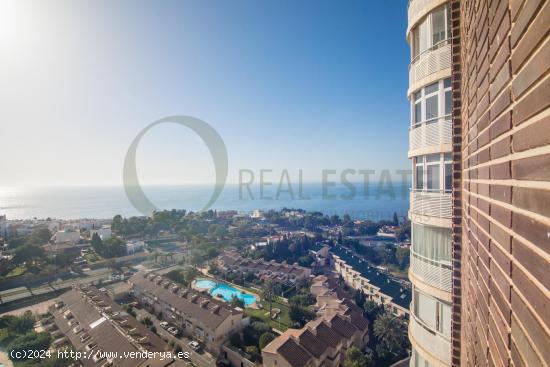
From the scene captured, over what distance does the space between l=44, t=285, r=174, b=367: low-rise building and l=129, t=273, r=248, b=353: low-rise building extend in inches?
103

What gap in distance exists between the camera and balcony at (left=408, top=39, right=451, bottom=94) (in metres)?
3.25

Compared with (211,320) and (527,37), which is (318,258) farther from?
(527,37)

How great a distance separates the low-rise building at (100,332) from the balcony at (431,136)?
37.9 feet

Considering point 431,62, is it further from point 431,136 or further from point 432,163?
point 432,163

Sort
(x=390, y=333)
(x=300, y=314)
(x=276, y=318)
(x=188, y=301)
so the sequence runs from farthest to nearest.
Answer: (x=276, y=318)
(x=300, y=314)
(x=188, y=301)
(x=390, y=333)

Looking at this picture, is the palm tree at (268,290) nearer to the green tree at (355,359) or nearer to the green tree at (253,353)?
the green tree at (253,353)

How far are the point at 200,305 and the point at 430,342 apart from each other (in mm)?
15029

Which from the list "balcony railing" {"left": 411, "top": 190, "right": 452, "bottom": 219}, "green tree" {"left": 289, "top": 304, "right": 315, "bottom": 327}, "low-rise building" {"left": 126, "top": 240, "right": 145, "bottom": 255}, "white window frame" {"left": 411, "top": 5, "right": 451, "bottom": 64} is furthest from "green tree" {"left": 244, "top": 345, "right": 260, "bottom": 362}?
"low-rise building" {"left": 126, "top": 240, "right": 145, "bottom": 255}

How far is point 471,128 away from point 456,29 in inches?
46.2

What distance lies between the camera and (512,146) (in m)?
0.88

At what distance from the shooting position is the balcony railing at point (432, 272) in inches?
129

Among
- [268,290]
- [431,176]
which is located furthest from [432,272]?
[268,290]

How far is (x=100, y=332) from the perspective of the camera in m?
12.6

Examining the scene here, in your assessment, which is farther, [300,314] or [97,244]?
[97,244]
